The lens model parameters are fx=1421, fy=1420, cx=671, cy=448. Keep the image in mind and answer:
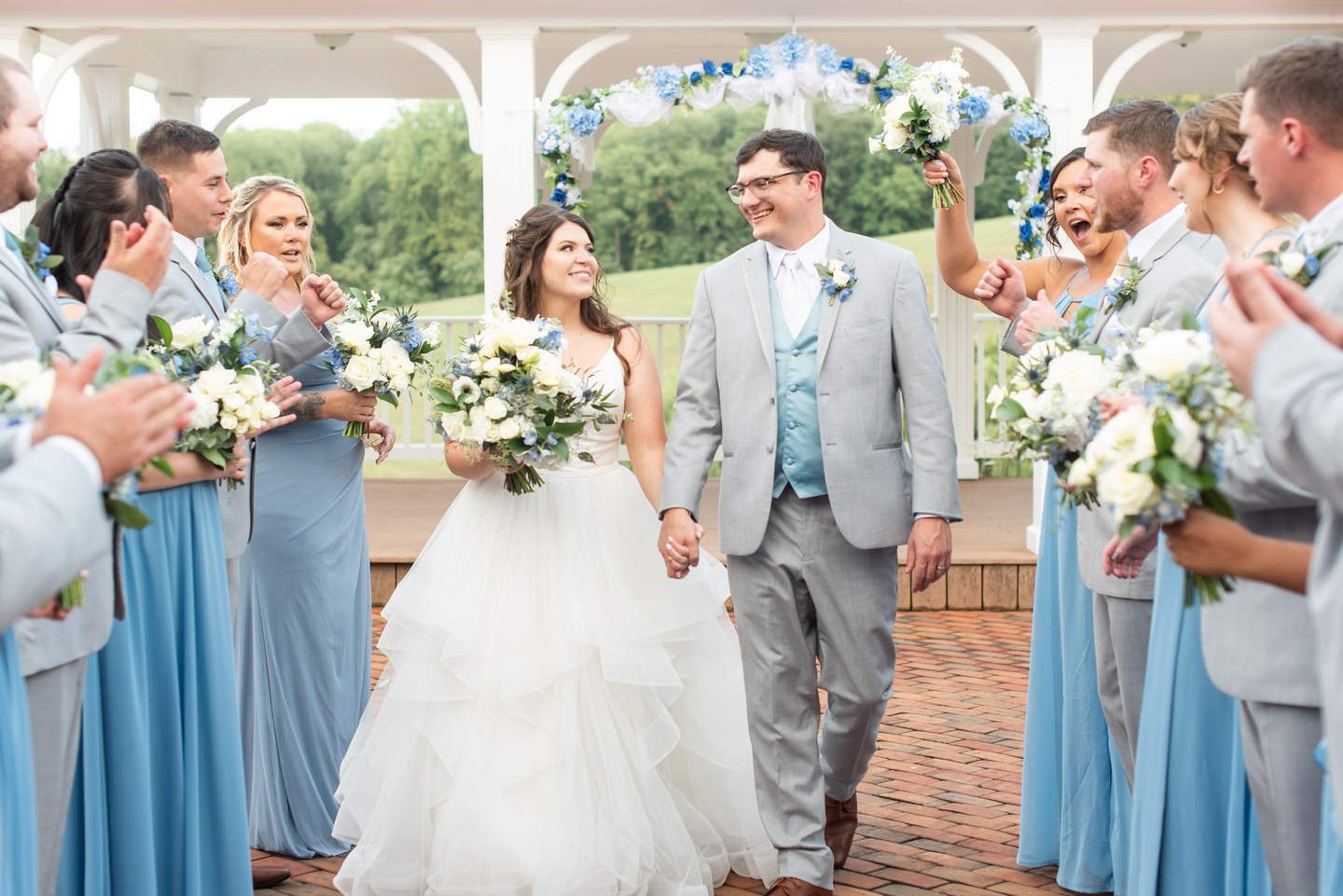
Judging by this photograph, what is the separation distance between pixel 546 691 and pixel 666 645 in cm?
45

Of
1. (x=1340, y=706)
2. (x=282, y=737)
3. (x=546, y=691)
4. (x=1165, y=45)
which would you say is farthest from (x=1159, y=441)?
(x=1165, y=45)

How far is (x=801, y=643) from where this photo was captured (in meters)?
4.35

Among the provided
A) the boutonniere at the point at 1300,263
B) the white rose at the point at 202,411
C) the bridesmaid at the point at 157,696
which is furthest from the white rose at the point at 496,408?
the boutonniere at the point at 1300,263

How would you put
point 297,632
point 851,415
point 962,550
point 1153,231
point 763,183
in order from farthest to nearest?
point 962,550 < point 297,632 < point 763,183 < point 851,415 < point 1153,231

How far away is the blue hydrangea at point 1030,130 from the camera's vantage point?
27.2ft

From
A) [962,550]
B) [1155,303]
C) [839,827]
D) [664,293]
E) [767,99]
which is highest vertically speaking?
[767,99]

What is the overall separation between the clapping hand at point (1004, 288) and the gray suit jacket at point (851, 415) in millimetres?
194

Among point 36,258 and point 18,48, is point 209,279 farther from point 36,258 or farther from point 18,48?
point 18,48

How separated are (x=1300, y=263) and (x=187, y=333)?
258 cm

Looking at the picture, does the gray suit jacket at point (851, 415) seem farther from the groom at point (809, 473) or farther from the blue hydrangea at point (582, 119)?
the blue hydrangea at point (582, 119)

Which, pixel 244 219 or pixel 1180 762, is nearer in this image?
pixel 1180 762

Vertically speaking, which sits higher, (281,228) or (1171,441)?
(281,228)

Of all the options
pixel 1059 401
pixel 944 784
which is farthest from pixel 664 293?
pixel 1059 401

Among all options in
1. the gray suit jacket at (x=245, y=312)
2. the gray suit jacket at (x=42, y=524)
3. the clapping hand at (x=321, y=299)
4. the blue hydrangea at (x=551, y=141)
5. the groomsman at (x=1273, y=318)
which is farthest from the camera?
the blue hydrangea at (x=551, y=141)
